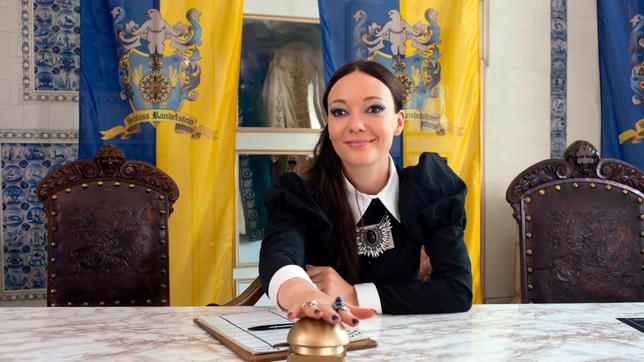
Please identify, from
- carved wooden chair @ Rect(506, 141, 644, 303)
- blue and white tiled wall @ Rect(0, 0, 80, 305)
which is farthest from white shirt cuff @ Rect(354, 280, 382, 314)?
blue and white tiled wall @ Rect(0, 0, 80, 305)

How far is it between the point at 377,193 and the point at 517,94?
90.7 inches

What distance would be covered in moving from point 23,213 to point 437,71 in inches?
84.1

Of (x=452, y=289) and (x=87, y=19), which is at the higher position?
(x=87, y=19)

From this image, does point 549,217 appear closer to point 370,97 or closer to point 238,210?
point 370,97

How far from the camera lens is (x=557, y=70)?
374 centimetres

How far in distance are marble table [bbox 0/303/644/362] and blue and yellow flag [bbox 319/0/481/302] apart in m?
1.69

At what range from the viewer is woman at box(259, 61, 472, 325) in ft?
5.10

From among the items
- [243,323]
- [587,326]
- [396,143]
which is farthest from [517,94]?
[243,323]

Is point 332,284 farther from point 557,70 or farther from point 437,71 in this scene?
point 557,70

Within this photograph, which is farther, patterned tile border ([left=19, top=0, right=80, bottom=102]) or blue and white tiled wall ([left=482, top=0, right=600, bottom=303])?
blue and white tiled wall ([left=482, top=0, right=600, bottom=303])

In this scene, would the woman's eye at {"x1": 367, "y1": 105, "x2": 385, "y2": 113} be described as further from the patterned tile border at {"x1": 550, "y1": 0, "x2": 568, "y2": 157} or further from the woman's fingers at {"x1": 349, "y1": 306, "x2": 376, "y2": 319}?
the patterned tile border at {"x1": 550, "y1": 0, "x2": 568, "y2": 157}

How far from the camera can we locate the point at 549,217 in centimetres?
196

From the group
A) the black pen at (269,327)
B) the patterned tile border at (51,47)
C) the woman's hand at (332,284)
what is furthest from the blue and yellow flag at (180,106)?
the black pen at (269,327)

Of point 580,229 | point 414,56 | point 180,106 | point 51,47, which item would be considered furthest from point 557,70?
point 51,47
